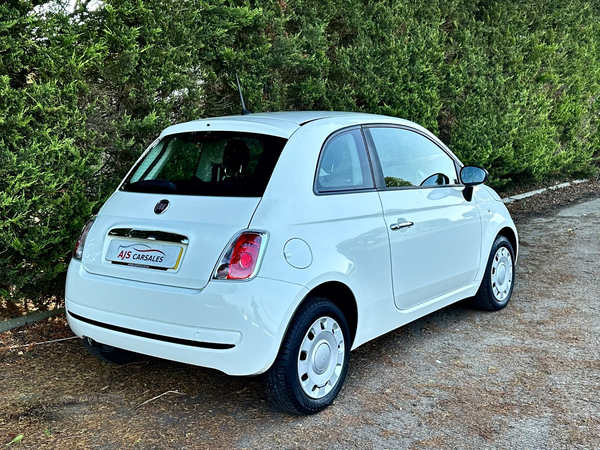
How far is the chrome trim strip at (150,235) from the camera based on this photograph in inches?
137

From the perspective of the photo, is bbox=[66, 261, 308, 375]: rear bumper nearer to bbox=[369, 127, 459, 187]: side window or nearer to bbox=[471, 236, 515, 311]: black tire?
bbox=[369, 127, 459, 187]: side window

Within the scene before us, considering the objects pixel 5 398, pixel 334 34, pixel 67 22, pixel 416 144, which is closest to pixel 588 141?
pixel 334 34

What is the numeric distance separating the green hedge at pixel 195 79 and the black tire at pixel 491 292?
2.67m

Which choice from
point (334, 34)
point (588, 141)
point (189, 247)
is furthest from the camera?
point (588, 141)

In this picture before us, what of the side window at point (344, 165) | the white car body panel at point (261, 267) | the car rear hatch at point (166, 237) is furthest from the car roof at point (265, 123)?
the car rear hatch at point (166, 237)

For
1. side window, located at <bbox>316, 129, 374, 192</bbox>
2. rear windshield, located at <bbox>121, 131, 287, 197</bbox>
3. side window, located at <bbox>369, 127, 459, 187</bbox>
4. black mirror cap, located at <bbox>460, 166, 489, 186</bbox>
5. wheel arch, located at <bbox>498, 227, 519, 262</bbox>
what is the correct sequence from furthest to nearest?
wheel arch, located at <bbox>498, 227, 519, 262</bbox>
black mirror cap, located at <bbox>460, 166, 489, 186</bbox>
side window, located at <bbox>369, 127, 459, 187</bbox>
side window, located at <bbox>316, 129, 374, 192</bbox>
rear windshield, located at <bbox>121, 131, 287, 197</bbox>

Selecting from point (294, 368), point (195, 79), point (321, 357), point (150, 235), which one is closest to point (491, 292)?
point (321, 357)

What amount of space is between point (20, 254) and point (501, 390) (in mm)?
3615

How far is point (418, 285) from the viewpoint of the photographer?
14.5 feet

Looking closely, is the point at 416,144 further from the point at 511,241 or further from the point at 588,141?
the point at 588,141

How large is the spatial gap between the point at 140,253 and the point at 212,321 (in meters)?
0.65

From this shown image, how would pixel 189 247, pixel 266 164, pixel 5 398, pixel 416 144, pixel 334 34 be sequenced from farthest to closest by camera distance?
pixel 334 34 → pixel 416 144 → pixel 5 398 → pixel 266 164 → pixel 189 247

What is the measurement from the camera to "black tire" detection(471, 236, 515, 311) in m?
5.36

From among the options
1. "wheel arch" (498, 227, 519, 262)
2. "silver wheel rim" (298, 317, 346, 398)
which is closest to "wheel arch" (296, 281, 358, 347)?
"silver wheel rim" (298, 317, 346, 398)
